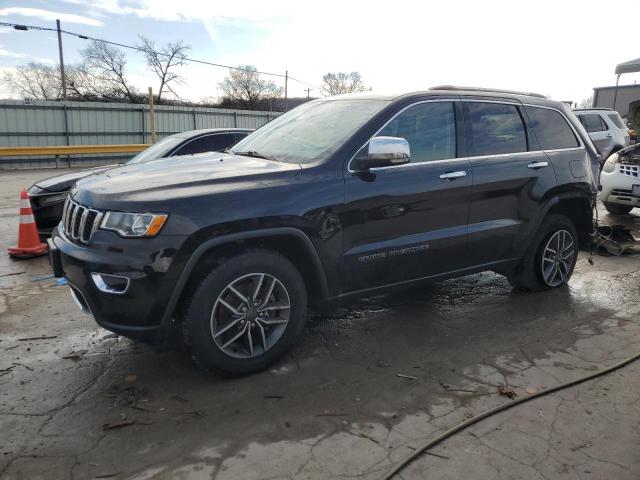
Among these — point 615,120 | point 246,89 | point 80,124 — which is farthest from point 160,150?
point 246,89

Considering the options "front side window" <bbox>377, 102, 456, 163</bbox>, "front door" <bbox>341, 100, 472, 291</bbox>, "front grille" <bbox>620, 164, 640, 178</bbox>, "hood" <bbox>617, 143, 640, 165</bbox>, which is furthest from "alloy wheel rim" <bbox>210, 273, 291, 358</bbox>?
"hood" <bbox>617, 143, 640, 165</bbox>

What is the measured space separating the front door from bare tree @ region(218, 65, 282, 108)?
46201 mm

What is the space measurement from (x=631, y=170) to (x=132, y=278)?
27.7ft

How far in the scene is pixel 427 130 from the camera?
3951mm

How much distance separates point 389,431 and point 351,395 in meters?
0.41

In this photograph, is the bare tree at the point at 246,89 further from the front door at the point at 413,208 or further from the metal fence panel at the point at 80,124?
the front door at the point at 413,208

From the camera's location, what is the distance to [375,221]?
3.57 meters

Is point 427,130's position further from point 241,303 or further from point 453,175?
point 241,303

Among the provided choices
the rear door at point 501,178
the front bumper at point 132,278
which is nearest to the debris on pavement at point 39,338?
the front bumper at point 132,278

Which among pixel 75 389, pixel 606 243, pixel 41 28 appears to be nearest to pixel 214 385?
pixel 75 389

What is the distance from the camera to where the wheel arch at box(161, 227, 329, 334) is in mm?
2979

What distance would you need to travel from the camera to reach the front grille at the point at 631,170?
330 inches

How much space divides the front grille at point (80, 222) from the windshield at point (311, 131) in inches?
52.2

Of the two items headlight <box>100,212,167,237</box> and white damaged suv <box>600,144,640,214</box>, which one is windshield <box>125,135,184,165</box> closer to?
headlight <box>100,212,167,237</box>
